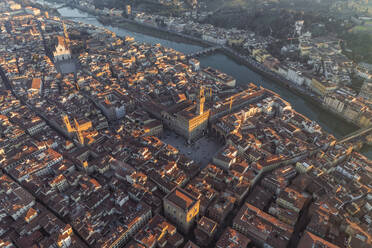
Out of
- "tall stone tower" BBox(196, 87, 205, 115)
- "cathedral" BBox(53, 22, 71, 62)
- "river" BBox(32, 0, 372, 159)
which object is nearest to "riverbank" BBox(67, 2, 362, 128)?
"river" BBox(32, 0, 372, 159)

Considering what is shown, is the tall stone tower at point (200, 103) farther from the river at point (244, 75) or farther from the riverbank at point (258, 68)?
the riverbank at point (258, 68)

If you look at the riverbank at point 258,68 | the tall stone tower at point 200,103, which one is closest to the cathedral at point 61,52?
the riverbank at point 258,68

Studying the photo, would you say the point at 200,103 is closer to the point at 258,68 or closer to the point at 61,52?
the point at 258,68

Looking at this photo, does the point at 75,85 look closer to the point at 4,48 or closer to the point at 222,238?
the point at 4,48

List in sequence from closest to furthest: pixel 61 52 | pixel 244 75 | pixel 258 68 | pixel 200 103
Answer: pixel 200 103 < pixel 244 75 < pixel 258 68 < pixel 61 52

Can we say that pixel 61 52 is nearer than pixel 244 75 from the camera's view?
No

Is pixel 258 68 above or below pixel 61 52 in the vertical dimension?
above

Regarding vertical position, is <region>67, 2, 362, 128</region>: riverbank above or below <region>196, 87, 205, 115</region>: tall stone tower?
below

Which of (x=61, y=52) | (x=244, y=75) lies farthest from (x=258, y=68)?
(x=61, y=52)

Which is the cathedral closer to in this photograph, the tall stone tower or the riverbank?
the riverbank
